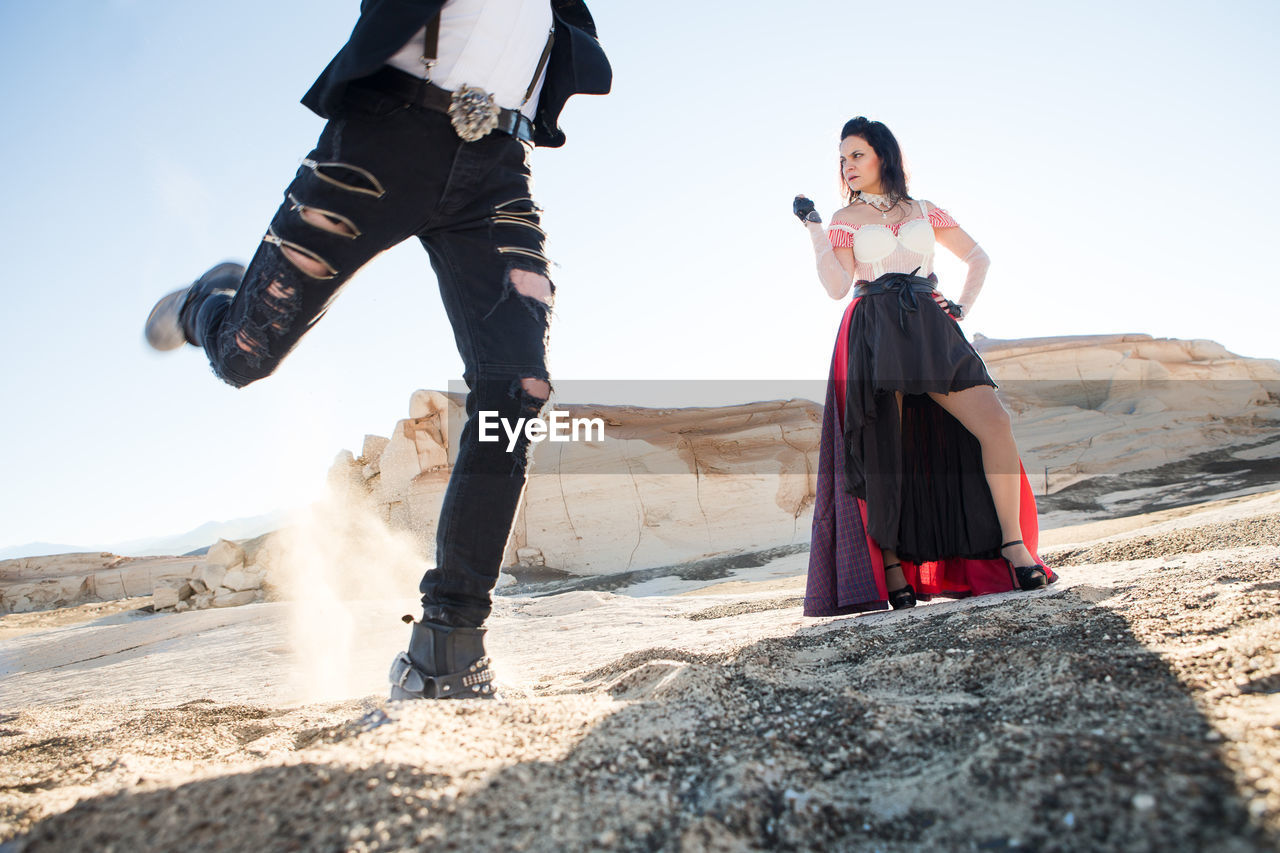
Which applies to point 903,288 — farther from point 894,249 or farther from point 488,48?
point 488,48

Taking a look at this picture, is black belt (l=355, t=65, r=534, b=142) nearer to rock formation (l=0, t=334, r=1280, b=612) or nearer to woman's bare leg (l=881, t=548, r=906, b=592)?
woman's bare leg (l=881, t=548, r=906, b=592)

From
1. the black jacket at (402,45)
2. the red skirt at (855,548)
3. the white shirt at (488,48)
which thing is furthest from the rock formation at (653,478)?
the white shirt at (488,48)

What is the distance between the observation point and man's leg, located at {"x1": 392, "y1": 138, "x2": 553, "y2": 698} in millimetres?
1477

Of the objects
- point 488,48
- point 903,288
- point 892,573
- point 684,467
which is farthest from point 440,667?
point 684,467

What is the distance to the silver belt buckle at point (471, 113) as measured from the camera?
1.46 meters

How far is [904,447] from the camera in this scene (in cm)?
279

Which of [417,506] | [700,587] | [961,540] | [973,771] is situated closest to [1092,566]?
[961,540]

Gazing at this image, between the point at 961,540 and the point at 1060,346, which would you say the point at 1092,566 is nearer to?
the point at 961,540

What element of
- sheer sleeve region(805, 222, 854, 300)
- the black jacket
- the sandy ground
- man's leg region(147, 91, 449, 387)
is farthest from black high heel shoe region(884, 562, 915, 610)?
man's leg region(147, 91, 449, 387)

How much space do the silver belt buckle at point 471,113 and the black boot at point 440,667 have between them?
3.08 feet

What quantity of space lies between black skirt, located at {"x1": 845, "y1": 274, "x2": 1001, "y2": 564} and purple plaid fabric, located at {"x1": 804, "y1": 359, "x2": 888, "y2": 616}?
70mm

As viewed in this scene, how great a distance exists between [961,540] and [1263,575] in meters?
0.98

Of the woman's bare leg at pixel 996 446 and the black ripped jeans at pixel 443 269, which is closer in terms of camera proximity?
the black ripped jeans at pixel 443 269

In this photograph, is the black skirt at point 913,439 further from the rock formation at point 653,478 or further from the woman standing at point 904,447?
the rock formation at point 653,478
